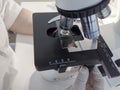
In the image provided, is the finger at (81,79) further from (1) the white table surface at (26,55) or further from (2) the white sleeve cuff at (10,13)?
(2) the white sleeve cuff at (10,13)

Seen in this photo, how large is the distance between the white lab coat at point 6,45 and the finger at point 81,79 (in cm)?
34

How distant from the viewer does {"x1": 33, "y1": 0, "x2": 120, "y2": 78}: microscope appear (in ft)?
1.91

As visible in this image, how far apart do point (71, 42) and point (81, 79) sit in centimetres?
13

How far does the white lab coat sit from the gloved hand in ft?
1.09

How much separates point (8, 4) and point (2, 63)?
346 millimetres

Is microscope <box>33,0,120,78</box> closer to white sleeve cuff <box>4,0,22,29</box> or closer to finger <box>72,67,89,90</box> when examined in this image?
finger <box>72,67,89,90</box>

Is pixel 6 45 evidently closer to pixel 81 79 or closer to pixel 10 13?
pixel 10 13

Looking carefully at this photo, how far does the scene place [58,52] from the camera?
71cm

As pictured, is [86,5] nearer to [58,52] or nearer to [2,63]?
[58,52]

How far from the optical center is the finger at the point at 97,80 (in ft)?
2.50

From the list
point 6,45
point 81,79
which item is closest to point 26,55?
point 6,45

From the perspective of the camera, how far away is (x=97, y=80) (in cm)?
77

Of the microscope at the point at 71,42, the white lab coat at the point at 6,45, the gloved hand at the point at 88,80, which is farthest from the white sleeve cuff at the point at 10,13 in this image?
the gloved hand at the point at 88,80

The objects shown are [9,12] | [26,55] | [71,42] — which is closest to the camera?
[71,42]
